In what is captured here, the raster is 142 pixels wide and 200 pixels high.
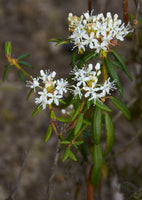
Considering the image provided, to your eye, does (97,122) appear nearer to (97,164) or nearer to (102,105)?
(102,105)

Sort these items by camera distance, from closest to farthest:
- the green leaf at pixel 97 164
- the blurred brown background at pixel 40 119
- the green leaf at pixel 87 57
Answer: the green leaf at pixel 87 57 → the green leaf at pixel 97 164 → the blurred brown background at pixel 40 119

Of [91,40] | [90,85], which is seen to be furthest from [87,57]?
[90,85]

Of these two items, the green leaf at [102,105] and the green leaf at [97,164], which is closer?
the green leaf at [102,105]

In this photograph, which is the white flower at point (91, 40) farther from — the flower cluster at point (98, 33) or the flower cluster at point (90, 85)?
the flower cluster at point (90, 85)

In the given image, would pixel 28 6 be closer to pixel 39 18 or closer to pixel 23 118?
pixel 39 18

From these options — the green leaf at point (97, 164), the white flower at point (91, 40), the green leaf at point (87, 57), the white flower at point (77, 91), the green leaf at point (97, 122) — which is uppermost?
the white flower at point (91, 40)

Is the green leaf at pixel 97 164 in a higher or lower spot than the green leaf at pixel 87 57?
lower

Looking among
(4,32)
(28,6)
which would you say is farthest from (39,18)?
(4,32)

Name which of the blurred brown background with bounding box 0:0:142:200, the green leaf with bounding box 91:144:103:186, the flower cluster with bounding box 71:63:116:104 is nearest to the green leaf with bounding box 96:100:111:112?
the flower cluster with bounding box 71:63:116:104

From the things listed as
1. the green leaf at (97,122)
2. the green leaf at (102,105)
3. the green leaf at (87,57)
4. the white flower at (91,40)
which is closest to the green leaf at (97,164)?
the green leaf at (97,122)

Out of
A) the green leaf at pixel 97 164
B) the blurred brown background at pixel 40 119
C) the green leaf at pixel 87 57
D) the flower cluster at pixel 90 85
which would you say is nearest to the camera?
the flower cluster at pixel 90 85
